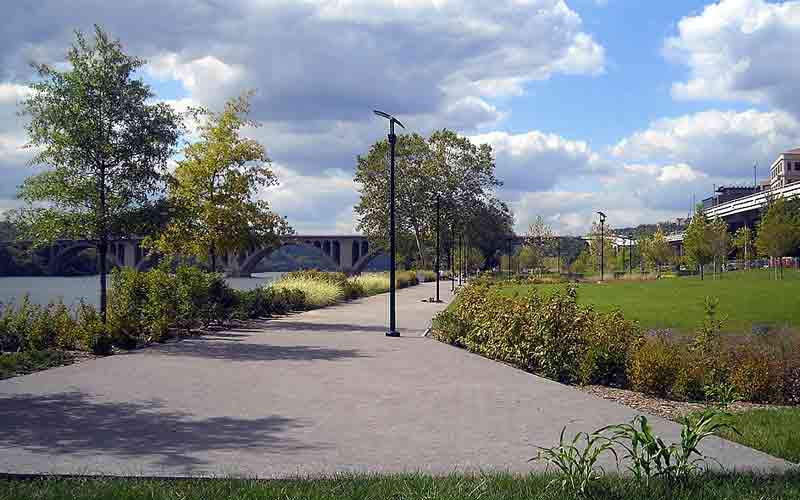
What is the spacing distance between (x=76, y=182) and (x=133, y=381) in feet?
24.2

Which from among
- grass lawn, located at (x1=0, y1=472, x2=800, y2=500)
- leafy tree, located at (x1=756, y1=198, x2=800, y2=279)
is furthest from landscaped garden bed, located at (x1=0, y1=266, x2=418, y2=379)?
leafy tree, located at (x1=756, y1=198, x2=800, y2=279)

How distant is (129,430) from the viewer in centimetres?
761

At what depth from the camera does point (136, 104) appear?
1688 centimetres

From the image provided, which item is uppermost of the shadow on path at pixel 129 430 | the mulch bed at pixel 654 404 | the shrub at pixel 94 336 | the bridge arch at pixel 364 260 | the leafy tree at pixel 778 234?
the leafy tree at pixel 778 234

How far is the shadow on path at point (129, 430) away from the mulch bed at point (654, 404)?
4.39 metres

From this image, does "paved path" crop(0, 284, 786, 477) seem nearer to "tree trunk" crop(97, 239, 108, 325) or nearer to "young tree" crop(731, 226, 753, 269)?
"tree trunk" crop(97, 239, 108, 325)

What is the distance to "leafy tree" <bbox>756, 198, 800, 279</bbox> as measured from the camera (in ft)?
175

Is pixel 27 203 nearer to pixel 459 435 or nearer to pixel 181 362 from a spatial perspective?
pixel 181 362

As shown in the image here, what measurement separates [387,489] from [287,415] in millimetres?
3305

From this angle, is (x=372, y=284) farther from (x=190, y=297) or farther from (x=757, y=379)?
(x=757, y=379)

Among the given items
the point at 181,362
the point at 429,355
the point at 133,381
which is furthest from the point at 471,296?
the point at 133,381

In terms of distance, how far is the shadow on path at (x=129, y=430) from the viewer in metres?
6.78

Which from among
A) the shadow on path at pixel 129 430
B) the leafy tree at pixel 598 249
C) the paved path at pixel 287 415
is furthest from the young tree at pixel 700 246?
the shadow on path at pixel 129 430

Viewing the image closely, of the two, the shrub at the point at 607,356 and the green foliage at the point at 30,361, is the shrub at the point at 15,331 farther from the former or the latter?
the shrub at the point at 607,356
